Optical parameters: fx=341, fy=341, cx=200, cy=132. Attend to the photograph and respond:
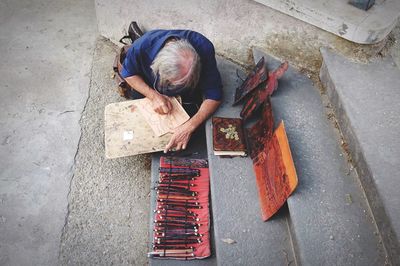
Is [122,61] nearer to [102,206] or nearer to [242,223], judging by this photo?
[102,206]

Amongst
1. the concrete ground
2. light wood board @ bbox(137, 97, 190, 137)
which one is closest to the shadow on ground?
the concrete ground

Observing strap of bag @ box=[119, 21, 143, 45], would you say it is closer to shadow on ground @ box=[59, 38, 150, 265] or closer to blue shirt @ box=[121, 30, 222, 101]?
blue shirt @ box=[121, 30, 222, 101]

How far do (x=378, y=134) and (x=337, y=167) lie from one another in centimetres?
36

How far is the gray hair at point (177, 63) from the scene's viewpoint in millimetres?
2584

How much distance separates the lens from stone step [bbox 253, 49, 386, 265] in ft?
6.91

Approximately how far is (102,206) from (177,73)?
1.44m

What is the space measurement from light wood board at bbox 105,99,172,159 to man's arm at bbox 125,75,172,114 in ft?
0.54

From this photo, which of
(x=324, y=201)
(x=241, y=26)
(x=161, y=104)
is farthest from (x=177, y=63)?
(x=324, y=201)

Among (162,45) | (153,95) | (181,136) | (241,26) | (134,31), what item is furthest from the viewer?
(134,31)

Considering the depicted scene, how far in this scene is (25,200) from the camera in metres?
3.14

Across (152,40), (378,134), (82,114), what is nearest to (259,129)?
(378,134)

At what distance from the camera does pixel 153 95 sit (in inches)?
125

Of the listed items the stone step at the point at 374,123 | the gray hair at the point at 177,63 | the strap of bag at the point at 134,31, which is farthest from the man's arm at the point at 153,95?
the stone step at the point at 374,123

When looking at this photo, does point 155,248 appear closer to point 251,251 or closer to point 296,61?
point 251,251
